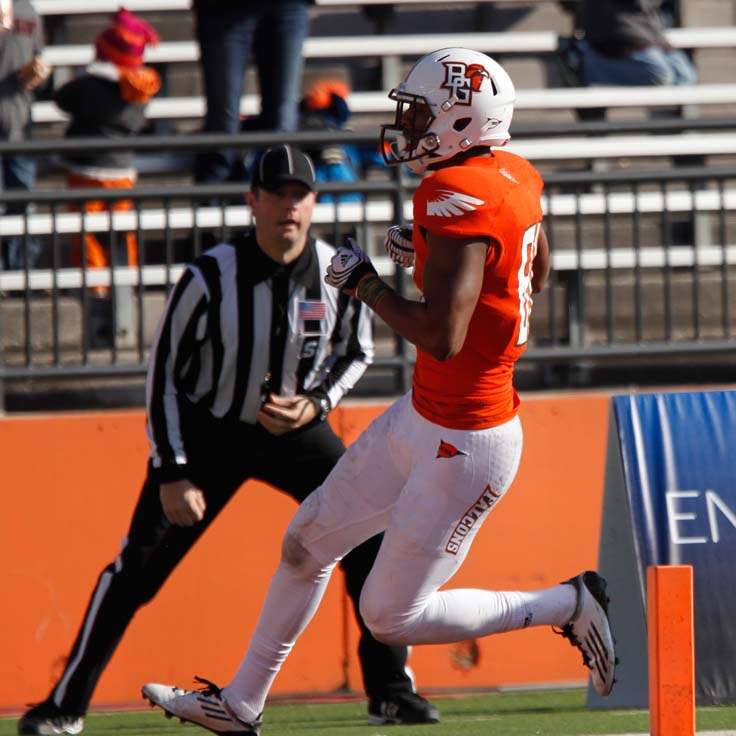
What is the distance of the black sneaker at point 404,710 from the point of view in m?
6.15

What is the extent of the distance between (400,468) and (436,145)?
1.01m

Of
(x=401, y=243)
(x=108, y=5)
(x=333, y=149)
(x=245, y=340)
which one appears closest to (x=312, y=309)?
(x=245, y=340)

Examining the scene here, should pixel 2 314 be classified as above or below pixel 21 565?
above

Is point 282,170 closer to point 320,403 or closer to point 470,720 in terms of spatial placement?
point 320,403

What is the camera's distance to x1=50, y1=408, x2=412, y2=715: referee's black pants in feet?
19.7

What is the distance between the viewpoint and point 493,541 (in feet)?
23.4

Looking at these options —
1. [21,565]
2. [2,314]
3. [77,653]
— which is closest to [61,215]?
[2,314]

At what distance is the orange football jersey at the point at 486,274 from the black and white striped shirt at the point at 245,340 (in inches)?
46.3

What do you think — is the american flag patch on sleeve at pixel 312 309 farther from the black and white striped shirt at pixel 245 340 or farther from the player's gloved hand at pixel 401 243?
the player's gloved hand at pixel 401 243

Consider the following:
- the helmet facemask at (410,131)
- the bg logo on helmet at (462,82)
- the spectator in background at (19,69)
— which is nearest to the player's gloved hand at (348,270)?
the helmet facemask at (410,131)

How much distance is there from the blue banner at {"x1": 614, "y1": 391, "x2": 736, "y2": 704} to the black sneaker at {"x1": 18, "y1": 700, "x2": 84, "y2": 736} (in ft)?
7.31

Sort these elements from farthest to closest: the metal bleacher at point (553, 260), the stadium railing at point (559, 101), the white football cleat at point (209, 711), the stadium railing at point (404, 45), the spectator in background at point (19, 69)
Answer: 1. the stadium railing at point (404, 45)
2. the stadium railing at point (559, 101)
3. the spectator in background at point (19, 69)
4. the metal bleacher at point (553, 260)
5. the white football cleat at point (209, 711)

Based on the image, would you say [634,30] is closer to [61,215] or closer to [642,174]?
[642,174]

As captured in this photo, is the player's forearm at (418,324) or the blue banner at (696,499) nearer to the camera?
the player's forearm at (418,324)
